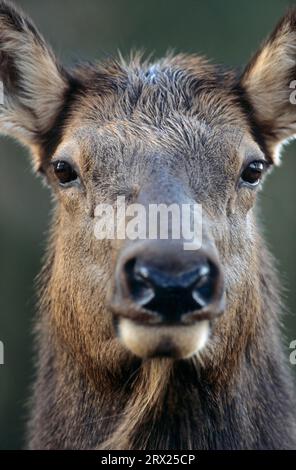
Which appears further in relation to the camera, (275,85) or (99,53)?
(99,53)

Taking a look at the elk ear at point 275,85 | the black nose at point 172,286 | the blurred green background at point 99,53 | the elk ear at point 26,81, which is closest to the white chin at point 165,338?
the black nose at point 172,286

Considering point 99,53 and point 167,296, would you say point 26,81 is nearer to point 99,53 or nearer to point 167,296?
point 167,296

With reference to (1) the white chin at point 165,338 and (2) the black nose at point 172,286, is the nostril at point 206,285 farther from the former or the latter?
(1) the white chin at point 165,338

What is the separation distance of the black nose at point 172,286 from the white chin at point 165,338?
0.38 feet

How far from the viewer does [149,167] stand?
8.24 metres

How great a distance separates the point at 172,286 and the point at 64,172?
2.49 meters

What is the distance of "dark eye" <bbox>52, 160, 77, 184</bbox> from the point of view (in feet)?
29.4

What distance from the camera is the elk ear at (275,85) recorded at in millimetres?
9461

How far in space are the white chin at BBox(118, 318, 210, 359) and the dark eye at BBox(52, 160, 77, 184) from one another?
6.43 ft

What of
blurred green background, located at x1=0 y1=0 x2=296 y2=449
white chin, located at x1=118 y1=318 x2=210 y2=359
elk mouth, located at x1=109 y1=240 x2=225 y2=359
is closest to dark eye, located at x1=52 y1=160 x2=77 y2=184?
elk mouth, located at x1=109 y1=240 x2=225 y2=359

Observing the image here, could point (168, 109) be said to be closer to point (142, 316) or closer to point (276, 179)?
point (142, 316)

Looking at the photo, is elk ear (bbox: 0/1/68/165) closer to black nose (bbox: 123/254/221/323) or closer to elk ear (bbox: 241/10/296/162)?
elk ear (bbox: 241/10/296/162)

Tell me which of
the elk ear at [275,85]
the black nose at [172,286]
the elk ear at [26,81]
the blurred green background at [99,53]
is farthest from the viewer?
the blurred green background at [99,53]

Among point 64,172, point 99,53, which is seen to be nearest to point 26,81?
point 64,172
